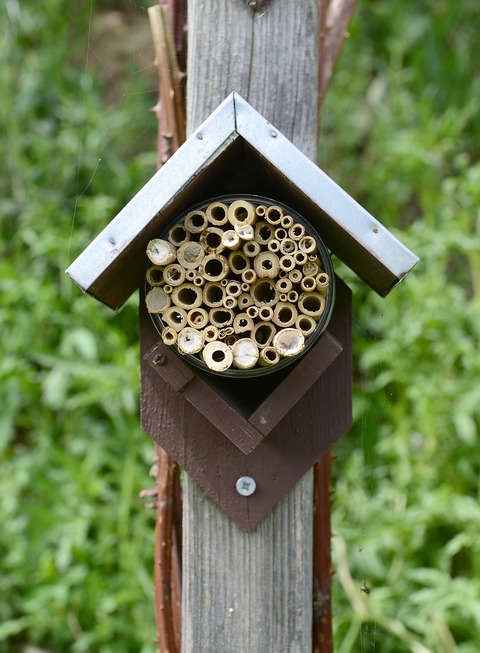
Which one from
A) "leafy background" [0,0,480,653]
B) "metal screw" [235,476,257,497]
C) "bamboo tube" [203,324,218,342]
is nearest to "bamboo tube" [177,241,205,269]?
"bamboo tube" [203,324,218,342]

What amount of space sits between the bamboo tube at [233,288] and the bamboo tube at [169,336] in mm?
111

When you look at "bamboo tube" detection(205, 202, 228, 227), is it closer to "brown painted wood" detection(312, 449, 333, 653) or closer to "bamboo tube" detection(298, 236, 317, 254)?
"bamboo tube" detection(298, 236, 317, 254)

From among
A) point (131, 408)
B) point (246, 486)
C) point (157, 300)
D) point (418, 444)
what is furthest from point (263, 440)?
point (418, 444)

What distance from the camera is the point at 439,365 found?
10.1 feet

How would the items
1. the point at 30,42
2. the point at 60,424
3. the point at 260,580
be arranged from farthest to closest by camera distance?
the point at 30,42 < the point at 60,424 < the point at 260,580

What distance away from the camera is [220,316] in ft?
4.30

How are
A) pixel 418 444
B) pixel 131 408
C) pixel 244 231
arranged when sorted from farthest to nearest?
pixel 418 444 < pixel 131 408 < pixel 244 231

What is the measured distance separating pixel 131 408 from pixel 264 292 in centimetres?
166

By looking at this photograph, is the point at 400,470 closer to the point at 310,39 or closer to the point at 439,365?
the point at 439,365

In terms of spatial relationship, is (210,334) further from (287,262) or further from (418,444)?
(418,444)

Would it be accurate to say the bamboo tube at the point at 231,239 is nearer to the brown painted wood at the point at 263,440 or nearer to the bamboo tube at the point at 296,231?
the bamboo tube at the point at 296,231

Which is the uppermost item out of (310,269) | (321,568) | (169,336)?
(310,269)

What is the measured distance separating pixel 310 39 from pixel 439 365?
6.13ft

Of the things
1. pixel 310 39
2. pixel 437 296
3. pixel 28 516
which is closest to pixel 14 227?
pixel 28 516
